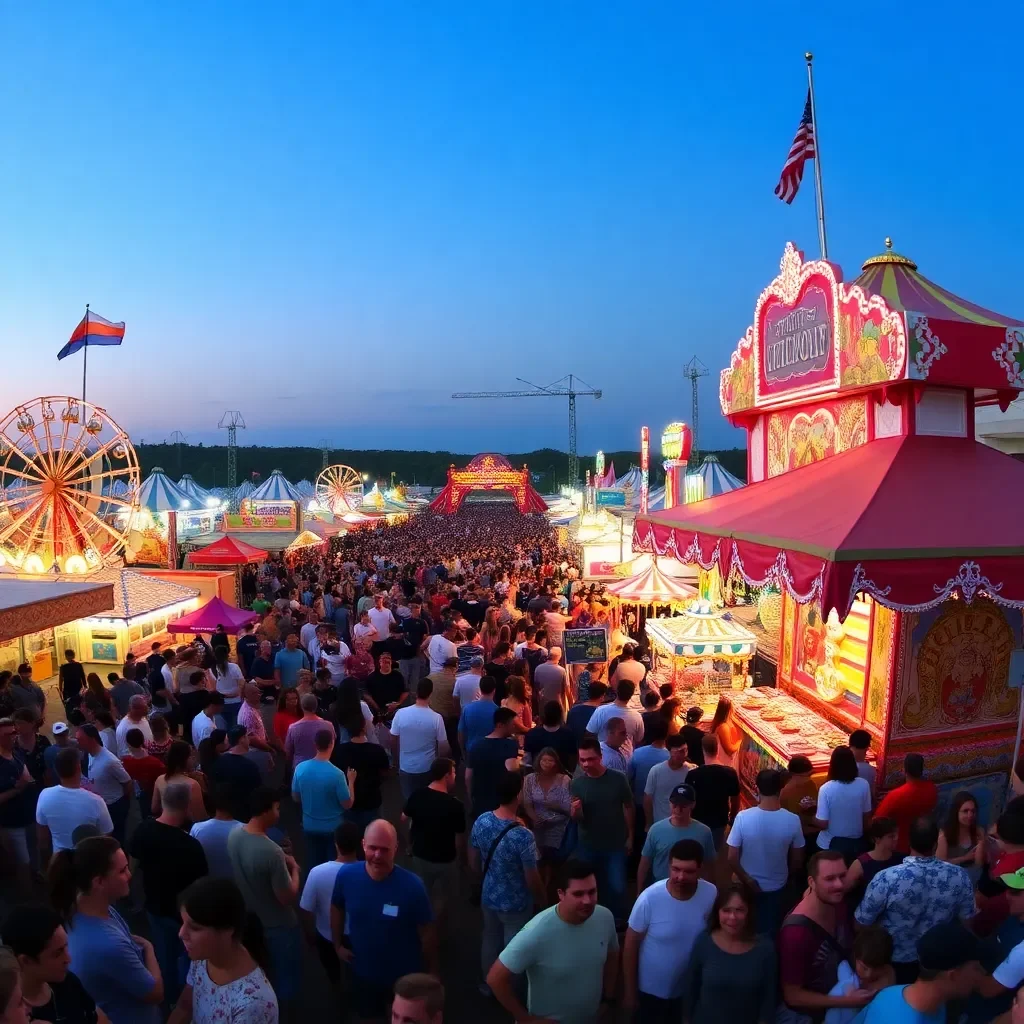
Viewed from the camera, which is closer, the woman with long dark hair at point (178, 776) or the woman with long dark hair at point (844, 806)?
the woman with long dark hair at point (178, 776)

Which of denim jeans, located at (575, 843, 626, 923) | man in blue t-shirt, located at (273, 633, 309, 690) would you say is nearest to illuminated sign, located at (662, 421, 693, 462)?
man in blue t-shirt, located at (273, 633, 309, 690)

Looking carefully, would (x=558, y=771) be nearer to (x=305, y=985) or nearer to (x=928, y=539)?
(x=305, y=985)

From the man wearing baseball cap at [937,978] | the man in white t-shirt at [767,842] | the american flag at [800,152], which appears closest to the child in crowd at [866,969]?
the man wearing baseball cap at [937,978]

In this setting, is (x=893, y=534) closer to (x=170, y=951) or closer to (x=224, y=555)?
(x=170, y=951)

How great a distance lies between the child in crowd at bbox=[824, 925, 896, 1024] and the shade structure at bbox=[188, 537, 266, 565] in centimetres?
1512

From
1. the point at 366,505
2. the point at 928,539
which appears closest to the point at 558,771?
the point at 928,539

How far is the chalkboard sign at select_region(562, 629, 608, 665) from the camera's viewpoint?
9.08 metres

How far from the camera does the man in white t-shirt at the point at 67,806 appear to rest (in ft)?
14.4

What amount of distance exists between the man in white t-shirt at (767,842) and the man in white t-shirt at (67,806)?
11.9ft

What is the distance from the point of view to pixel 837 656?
7.41 metres

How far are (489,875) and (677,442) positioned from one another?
37.0 feet

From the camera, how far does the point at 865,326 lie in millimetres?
6672

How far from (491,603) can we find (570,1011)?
33.4 ft

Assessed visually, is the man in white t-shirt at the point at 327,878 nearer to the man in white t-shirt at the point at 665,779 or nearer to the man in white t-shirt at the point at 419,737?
the man in white t-shirt at the point at 419,737
